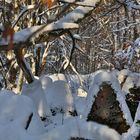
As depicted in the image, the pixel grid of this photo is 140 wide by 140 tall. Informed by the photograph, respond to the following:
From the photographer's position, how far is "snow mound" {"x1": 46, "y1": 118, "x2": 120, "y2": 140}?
6.09m

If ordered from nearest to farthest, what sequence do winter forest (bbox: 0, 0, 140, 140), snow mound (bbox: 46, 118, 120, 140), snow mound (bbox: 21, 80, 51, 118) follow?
winter forest (bbox: 0, 0, 140, 140) < snow mound (bbox: 46, 118, 120, 140) < snow mound (bbox: 21, 80, 51, 118)

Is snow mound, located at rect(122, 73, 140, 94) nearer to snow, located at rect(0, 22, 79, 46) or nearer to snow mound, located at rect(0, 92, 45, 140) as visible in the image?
snow mound, located at rect(0, 92, 45, 140)

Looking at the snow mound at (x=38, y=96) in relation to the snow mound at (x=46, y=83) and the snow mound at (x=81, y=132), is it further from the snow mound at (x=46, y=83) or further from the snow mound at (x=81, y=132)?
the snow mound at (x=81, y=132)

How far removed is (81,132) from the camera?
618 centimetres

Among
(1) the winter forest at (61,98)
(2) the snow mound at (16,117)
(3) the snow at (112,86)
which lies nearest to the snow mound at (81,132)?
(1) the winter forest at (61,98)

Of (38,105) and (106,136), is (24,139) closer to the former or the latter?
(106,136)

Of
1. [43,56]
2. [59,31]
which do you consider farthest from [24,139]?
[43,56]

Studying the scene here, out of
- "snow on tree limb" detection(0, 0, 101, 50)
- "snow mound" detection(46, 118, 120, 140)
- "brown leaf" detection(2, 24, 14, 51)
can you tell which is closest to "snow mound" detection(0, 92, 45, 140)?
"snow mound" detection(46, 118, 120, 140)

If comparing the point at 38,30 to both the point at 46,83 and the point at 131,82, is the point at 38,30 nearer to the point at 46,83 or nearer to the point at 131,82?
the point at 46,83

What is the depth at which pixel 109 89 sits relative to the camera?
24.5 ft

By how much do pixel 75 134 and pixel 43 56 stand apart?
29.9 feet

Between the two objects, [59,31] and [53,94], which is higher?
[59,31]

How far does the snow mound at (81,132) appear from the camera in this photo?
6.09 metres

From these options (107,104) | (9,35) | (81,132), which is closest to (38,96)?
(107,104)
